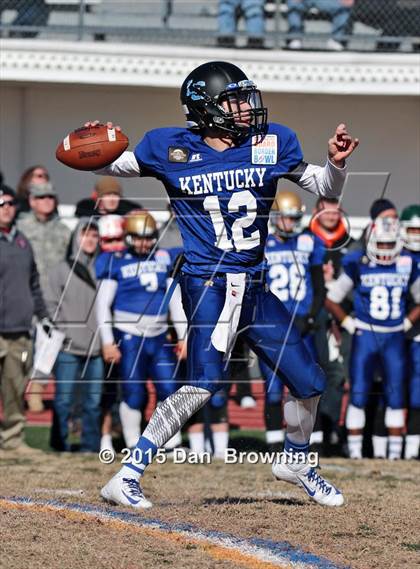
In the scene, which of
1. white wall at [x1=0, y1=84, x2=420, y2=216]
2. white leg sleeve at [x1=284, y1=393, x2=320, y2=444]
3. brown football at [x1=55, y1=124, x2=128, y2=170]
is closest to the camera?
brown football at [x1=55, y1=124, x2=128, y2=170]

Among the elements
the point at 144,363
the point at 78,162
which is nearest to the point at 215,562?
the point at 78,162

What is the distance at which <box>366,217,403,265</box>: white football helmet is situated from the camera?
28.0 ft

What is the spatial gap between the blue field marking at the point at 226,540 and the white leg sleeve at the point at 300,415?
2.70ft

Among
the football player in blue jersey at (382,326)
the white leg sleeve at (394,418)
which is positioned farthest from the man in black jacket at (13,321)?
the white leg sleeve at (394,418)

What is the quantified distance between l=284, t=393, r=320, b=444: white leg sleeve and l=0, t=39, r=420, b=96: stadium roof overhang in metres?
6.38

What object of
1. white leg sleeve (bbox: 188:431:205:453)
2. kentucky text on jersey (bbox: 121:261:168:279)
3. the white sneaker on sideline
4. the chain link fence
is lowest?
the white sneaker on sideline

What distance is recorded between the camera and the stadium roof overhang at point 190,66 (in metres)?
11.4

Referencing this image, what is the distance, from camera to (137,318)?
8.45 m

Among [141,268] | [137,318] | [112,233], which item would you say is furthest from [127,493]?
[112,233]

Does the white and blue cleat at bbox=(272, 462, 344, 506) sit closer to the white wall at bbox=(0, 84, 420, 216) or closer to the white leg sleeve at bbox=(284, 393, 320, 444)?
the white leg sleeve at bbox=(284, 393, 320, 444)

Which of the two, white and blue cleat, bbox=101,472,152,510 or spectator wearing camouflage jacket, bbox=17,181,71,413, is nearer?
white and blue cleat, bbox=101,472,152,510

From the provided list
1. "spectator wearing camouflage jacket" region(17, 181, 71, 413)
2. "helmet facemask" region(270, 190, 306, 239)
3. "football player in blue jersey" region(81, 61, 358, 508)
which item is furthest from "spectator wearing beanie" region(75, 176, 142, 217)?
"football player in blue jersey" region(81, 61, 358, 508)

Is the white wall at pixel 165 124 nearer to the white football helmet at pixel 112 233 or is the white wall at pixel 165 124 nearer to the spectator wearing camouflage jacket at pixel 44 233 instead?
the spectator wearing camouflage jacket at pixel 44 233

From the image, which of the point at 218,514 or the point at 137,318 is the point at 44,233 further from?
the point at 218,514
